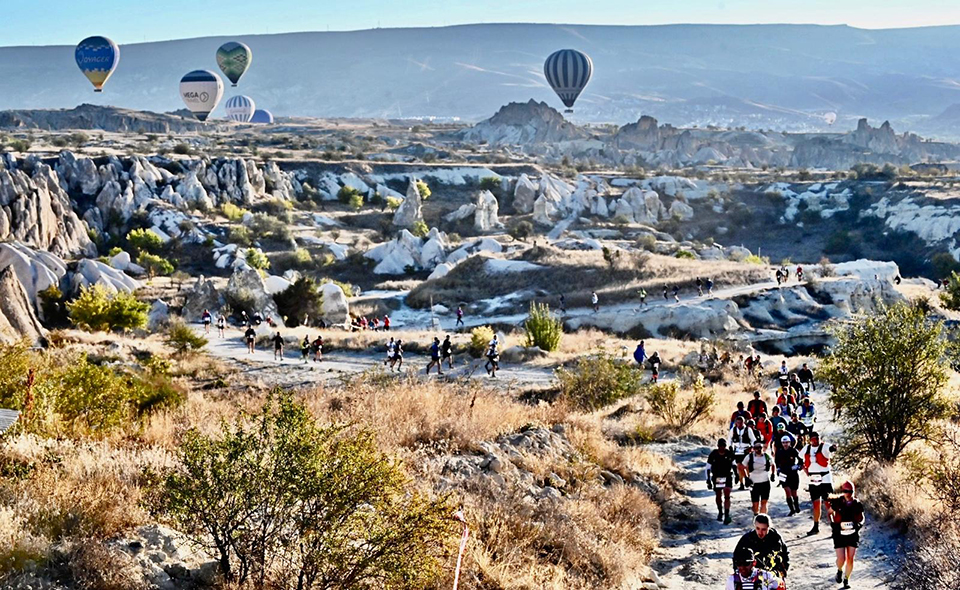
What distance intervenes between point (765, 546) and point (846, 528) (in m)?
1.79

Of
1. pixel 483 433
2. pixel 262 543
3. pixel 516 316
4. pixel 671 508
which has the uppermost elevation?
pixel 262 543

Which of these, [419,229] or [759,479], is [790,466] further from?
[419,229]

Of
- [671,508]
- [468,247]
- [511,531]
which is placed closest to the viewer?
[511,531]

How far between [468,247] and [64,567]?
52077mm

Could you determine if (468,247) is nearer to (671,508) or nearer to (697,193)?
(697,193)

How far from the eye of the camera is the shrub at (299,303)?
37500 mm

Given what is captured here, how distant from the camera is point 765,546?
294 inches

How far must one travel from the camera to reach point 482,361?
89.9ft

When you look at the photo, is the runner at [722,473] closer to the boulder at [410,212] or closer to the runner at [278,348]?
the runner at [278,348]

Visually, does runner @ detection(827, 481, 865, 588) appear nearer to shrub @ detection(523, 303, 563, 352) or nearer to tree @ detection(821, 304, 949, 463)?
tree @ detection(821, 304, 949, 463)

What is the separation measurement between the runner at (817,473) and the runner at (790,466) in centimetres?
34

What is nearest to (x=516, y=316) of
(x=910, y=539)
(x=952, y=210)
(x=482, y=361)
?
(x=482, y=361)

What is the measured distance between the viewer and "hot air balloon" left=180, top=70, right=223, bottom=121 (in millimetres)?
99938

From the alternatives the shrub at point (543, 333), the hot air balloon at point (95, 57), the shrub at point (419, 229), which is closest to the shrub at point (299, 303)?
the shrub at point (543, 333)
